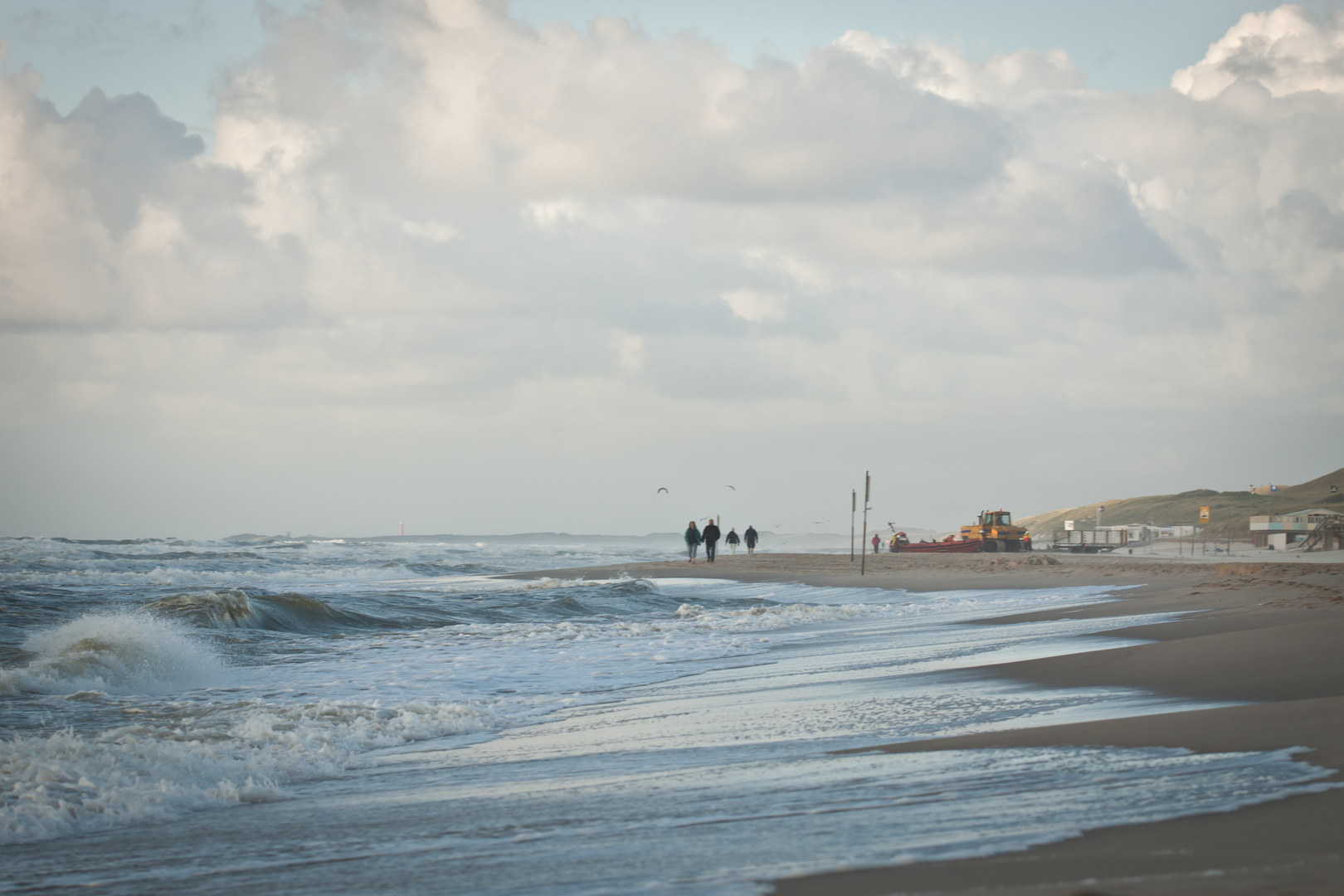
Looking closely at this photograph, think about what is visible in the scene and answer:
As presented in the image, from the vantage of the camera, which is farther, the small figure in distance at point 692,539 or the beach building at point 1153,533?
the beach building at point 1153,533

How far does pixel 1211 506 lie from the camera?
3570 inches

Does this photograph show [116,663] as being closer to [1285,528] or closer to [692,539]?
[692,539]

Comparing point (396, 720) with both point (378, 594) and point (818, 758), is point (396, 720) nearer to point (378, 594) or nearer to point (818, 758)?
point (818, 758)

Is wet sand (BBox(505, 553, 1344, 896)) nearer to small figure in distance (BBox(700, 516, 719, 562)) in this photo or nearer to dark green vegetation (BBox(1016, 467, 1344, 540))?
small figure in distance (BBox(700, 516, 719, 562))

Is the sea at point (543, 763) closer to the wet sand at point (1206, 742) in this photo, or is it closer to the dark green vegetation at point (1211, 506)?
the wet sand at point (1206, 742)

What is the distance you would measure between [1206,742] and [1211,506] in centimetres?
9999

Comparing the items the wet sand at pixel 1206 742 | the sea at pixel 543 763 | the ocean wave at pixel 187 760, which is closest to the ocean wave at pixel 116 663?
the sea at pixel 543 763

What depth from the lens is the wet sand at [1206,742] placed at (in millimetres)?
2621

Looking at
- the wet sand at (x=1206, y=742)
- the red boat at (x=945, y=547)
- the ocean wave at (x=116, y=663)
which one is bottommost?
the red boat at (x=945, y=547)

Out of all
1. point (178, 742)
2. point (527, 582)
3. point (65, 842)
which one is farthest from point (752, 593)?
point (65, 842)

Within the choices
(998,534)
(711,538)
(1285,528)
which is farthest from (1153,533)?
(711,538)

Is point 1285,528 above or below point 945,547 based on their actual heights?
above

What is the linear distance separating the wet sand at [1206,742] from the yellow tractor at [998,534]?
1303 inches

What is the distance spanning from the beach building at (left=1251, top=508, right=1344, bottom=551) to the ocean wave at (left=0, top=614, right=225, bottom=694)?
48593 mm
